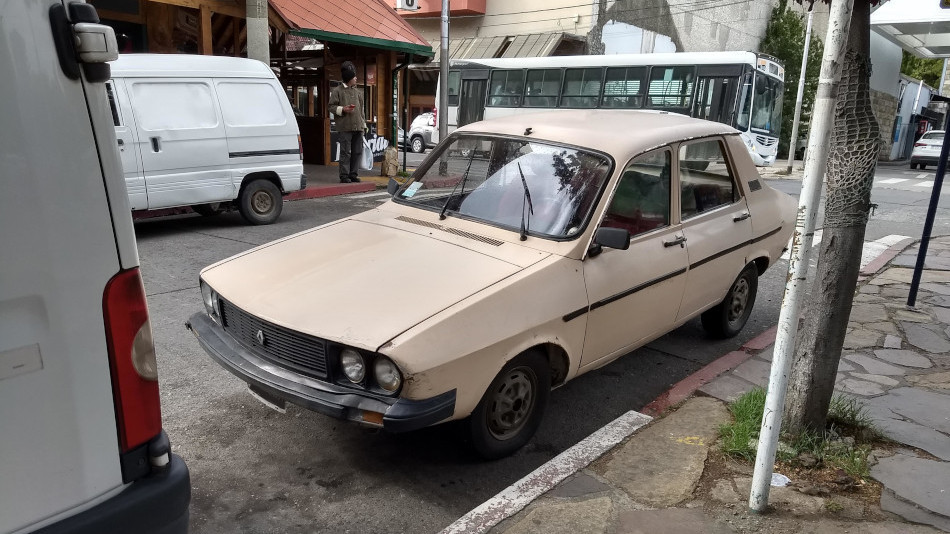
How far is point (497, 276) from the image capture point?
331cm

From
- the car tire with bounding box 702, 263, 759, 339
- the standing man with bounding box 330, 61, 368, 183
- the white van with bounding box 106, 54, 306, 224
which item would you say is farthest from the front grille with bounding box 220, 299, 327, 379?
the standing man with bounding box 330, 61, 368, 183

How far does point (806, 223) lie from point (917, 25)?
65.4 ft

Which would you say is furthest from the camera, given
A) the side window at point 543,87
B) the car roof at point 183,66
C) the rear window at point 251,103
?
the side window at point 543,87

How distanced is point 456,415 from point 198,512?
1.22 metres

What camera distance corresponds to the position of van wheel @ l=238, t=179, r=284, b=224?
9133mm

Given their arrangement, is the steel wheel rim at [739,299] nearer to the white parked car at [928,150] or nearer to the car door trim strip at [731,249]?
the car door trim strip at [731,249]

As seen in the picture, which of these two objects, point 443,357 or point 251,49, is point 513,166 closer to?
point 443,357

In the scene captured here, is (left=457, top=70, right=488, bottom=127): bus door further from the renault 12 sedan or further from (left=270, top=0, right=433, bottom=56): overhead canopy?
the renault 12 sedan

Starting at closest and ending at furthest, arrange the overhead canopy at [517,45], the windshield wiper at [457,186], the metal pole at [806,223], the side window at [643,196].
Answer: the metal pole at [806,223] < the side window at [643,196] < the windshield wiper at [457,186] < the overhead canopy at [517,45]

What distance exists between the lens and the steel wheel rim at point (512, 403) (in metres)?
3.35

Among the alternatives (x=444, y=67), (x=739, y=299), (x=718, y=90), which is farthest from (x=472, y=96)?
(x=739, y=299)

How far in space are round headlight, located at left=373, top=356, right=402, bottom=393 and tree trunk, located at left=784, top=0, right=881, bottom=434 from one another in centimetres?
205

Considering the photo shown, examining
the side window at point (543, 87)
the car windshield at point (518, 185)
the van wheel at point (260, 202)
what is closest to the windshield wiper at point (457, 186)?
the car windshield at point (518, 185)

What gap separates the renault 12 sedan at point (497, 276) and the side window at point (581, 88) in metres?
15.7
